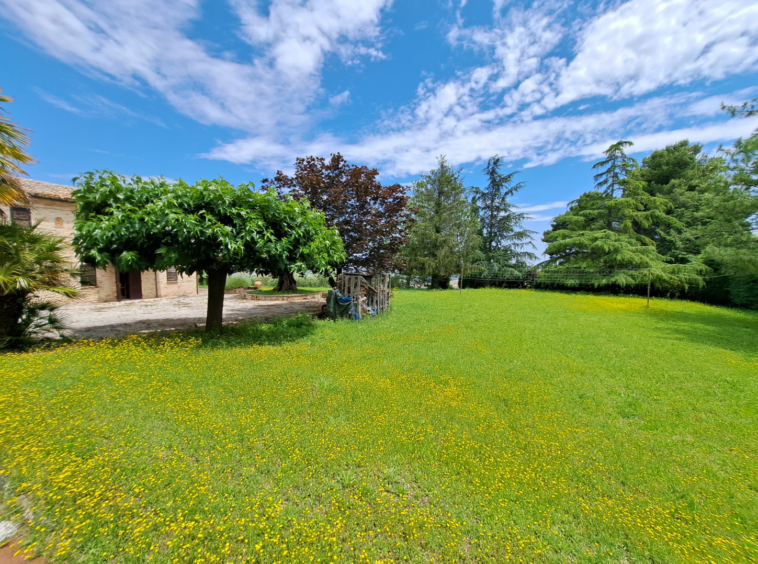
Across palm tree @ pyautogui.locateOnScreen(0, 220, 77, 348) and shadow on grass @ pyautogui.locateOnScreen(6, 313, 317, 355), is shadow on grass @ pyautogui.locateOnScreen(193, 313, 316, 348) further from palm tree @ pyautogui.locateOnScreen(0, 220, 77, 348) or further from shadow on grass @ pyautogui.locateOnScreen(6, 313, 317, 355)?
palm tree @ pyautogui.locateOnScreen(0, 220, 77, 348)

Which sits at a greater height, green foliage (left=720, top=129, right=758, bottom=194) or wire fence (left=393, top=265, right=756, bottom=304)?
green foliage (left=720, top=129, right=758, bottom=194)

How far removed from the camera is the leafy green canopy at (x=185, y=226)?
5.21 m

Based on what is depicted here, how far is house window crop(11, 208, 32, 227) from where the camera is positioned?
11508 millimetres

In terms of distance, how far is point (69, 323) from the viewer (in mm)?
8117

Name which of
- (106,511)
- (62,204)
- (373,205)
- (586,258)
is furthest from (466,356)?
(586,258)

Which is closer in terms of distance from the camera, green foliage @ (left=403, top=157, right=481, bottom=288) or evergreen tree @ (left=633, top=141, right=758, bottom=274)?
evergreen tree @ (left=633, top=141, right=758, bottom=274)

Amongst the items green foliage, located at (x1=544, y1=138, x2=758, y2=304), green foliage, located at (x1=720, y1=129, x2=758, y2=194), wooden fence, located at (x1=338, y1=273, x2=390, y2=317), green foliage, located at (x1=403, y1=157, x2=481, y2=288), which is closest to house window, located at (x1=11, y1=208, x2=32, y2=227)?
wooden fence, located at (x1=338, y1=273, x2=390, y2=317)

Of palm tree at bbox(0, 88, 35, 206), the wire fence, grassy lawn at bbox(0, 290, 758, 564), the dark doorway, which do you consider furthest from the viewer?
the wire fence

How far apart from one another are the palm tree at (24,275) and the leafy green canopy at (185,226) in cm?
54

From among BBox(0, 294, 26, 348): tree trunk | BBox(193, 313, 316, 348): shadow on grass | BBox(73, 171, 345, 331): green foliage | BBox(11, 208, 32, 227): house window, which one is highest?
BBox(11, 208, 32, 227): house window

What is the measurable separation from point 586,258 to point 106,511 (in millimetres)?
27249

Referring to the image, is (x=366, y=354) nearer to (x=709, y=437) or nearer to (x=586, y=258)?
(x=709, y=437)

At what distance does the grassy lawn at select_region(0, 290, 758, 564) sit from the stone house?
10.6m

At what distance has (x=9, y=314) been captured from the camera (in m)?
5.25
